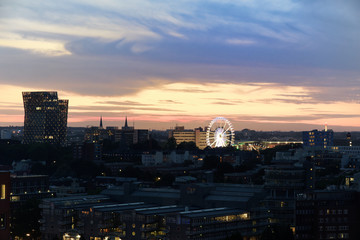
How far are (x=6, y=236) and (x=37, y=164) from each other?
5960 inches

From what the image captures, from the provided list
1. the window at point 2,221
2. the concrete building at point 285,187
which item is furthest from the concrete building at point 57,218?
the window at point 2,221

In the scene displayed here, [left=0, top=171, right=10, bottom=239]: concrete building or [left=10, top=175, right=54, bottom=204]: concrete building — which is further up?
[left=0, top=171, right=10, bottom=239]: concrete building

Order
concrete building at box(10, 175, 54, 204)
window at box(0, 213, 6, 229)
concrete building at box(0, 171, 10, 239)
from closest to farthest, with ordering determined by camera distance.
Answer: concrete building at box(0, 171, 10, 239) < window at box(0, 213, 6, 229) < concrete building at box(10, 175, 54, 204)

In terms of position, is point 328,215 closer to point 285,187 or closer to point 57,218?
point 285,187

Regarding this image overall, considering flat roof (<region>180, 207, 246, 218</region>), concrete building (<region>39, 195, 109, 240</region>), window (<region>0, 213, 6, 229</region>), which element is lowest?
concrete building (<region>39, 195, 109, 240</region>)

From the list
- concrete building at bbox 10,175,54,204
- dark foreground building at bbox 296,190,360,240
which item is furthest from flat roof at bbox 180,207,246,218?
concrete building at bbox 10,175,54,204

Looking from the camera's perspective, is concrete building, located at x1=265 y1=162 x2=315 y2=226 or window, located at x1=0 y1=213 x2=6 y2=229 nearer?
window, located at x1=0 y1=213 x2=6 y2=229

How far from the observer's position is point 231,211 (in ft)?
250

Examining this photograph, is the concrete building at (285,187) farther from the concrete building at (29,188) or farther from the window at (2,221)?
the window at (2,221)

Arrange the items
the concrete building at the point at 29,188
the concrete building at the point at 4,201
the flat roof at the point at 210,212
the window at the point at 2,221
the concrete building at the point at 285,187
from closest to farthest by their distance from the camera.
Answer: the concrete building at the point at 4,201 → the window at the point at 2,221 → the flat roof at the point at 210,212 → the concrete building at the point at 285,187 → the concrete building at the point at 29,188

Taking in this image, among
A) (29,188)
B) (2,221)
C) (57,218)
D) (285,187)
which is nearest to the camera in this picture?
(2,221)

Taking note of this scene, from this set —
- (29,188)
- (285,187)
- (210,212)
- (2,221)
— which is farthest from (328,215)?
(29,188)

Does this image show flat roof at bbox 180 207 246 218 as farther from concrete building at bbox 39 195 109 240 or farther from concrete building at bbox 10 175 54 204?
concrete building at bbox 10 175 54 204

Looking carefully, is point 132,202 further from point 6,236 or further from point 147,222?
point 6,236
